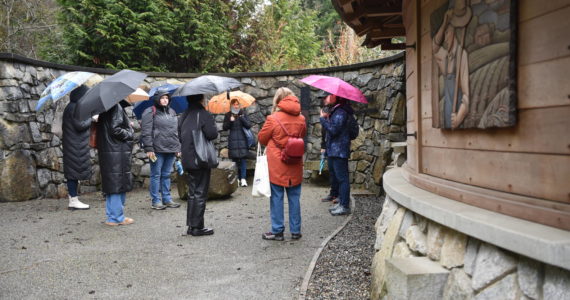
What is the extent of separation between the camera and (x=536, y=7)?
7.20 ft

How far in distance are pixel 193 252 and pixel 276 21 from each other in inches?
502

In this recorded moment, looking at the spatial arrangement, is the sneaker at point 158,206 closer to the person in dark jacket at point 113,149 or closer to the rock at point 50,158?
the person in dark jacket at point 113,149

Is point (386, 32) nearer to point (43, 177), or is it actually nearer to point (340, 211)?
point (340, 211)

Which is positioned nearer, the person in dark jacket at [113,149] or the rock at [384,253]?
the rock at [384,253]

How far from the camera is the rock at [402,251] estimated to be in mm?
3218

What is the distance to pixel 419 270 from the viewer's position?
8.75 ft

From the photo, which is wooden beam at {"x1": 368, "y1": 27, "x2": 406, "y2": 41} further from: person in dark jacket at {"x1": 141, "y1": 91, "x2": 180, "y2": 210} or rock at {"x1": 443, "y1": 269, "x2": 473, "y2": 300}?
rock at {"x1": 443, "y1": 269, "x2": 473, "y2": 300}

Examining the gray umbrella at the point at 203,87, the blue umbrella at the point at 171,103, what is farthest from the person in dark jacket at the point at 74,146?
the gray umbrella at the point at 203,87

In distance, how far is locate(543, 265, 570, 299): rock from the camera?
1.83 metres

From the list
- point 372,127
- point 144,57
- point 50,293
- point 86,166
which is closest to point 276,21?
point 144,57

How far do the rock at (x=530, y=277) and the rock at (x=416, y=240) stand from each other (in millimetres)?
959

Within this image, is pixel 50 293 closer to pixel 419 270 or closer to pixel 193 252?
pixel 193 252

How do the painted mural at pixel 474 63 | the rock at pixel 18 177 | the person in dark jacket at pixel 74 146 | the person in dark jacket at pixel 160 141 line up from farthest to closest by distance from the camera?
1. the rock at pixel 18 177
2. the person in dark jacket at pixel 160 141
3. the person in dark jacket at pixel 74 146
4. the painted mural at pixel 474 63

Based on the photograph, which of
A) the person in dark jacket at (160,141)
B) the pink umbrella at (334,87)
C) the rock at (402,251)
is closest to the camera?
the rock at (402,251)
